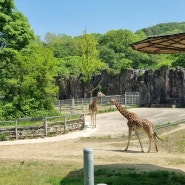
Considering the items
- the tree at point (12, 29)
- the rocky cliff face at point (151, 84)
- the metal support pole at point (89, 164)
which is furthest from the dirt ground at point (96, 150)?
the rocky cliff face at point (151, 84)

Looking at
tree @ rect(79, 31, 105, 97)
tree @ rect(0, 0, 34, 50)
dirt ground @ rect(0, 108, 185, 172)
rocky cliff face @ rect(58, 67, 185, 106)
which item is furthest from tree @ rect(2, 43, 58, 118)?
tree @ rect(79, 31, 105, 97)

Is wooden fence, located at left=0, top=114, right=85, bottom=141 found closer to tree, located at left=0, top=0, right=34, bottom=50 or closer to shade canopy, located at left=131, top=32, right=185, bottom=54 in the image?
tree, located at left=0, top=0, right=34, bottom=50

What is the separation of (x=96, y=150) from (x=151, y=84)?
95.5ft

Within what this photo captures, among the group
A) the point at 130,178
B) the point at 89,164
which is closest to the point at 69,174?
the point at 130,178

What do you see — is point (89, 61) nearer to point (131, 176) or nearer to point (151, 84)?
point (151, 84)

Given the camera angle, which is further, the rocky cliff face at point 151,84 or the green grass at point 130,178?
the rocky cliff face at point 151,84

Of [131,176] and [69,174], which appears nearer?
[131,176]

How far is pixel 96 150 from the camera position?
18.2 metres

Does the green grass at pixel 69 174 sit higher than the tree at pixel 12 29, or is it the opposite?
the tree at pixel 12 29

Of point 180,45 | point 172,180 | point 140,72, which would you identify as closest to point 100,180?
point 172,180

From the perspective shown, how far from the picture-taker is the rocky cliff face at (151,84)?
43.6 meters

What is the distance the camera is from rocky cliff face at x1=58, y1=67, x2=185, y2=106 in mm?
43594

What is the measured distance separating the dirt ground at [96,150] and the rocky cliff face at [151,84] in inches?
685

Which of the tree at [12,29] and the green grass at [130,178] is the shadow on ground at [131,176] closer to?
the green grass at [130,178]
